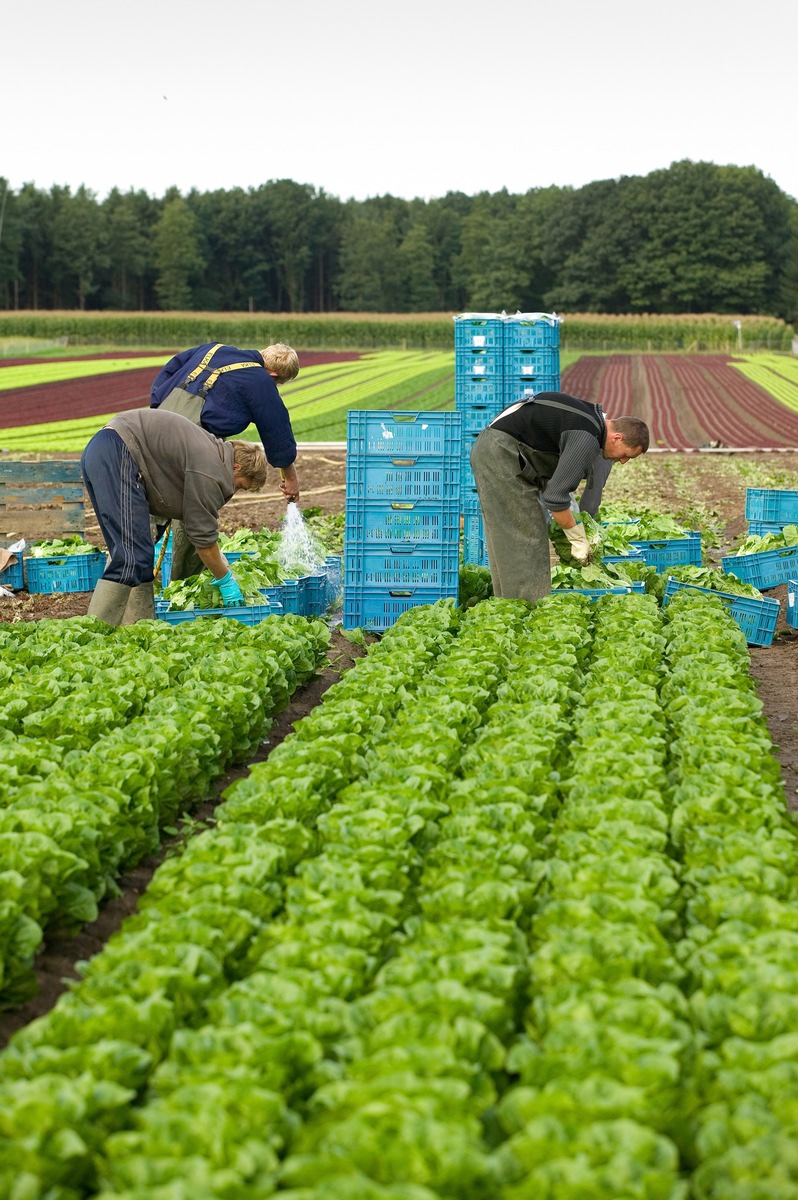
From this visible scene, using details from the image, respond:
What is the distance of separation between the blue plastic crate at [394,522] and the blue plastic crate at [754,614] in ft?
6.81

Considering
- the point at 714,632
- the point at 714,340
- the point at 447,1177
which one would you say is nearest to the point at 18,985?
the point at 447,1177

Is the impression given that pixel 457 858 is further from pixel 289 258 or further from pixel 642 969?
pixel 289 258

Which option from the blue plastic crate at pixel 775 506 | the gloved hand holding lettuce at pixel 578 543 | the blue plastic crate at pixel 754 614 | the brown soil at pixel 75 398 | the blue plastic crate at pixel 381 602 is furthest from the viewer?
the brown soil at pixel 75 398

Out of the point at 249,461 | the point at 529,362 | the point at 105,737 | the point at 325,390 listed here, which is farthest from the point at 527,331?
the point at 325,390

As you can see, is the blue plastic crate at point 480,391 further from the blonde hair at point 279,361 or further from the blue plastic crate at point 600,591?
the blonde hair at point 279,361

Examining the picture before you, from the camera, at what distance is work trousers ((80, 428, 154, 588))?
745cm

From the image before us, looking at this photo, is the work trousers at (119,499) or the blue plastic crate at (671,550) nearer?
the work trousers at (119,499)

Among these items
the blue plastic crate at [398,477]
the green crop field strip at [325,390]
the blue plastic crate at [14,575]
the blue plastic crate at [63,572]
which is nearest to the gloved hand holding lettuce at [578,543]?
the blue plastic crate at [398,477]

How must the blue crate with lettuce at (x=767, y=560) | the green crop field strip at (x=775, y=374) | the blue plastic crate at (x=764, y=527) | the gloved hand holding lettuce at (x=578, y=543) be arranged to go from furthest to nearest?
the green crop field strip at (x=775, y=374) → the blue plastic crate at (x=764, y=527) → the blue crate with lettuce at (x=767, y=560) → the gloved hand holding lettuce at (x=578, y=543)

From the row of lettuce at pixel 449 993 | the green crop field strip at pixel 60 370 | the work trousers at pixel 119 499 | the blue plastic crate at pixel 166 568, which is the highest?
the green crop field strip at pixel 60 370

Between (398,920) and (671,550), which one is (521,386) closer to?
(671,550)

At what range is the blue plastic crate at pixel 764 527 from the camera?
11.7 meters

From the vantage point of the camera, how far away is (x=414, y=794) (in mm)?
4789

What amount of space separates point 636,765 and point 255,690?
2.36 metres
